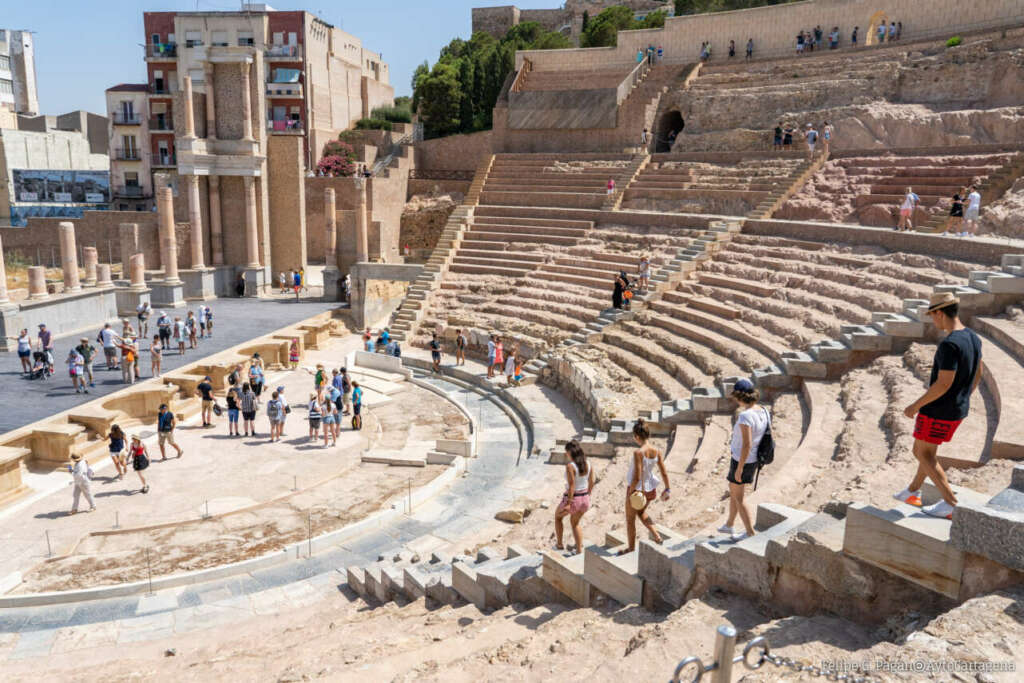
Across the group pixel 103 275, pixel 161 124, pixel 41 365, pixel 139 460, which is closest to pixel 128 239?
pixel 103 275

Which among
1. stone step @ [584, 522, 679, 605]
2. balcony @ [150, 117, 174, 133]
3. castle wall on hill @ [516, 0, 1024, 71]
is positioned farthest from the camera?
balcony @ [150, 117, 174, 133]

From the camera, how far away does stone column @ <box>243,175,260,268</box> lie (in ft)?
94.8

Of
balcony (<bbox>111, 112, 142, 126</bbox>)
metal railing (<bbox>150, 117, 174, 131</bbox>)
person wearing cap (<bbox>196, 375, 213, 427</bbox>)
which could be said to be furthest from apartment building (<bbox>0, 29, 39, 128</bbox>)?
person wearing cap (<bbox>196, 375, 213, 427</bbox>)

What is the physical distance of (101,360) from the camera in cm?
1862

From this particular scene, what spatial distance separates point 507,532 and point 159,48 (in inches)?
1730

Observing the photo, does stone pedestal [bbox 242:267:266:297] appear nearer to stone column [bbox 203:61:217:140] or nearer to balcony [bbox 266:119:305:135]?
stone column [bbox 203:61:217:140]

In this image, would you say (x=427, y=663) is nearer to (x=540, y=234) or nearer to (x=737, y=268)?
(x=737, y=268)

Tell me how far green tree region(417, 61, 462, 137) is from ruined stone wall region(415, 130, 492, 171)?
229 centimetres

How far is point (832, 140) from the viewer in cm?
2556

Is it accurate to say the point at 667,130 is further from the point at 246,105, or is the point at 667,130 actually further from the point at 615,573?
the point at 615,573

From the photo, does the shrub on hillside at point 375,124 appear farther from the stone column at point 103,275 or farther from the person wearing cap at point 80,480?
the person wearing cap at point 80,480

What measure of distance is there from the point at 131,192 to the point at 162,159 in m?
3.17

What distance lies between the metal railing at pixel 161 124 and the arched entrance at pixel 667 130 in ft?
91.8

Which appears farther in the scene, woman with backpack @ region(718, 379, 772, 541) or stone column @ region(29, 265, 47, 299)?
stone column @ region(29, 265, 47, 299)
